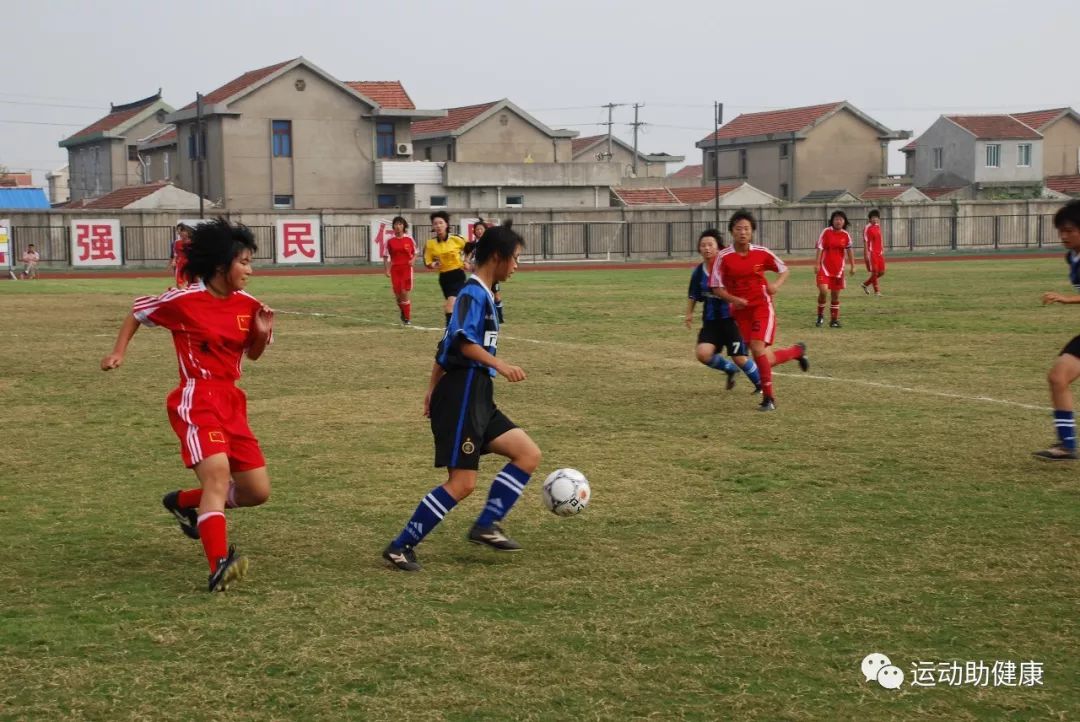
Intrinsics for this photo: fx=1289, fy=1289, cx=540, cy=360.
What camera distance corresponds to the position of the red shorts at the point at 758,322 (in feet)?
42.1

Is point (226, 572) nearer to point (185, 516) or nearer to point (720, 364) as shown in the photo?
point (185, 516)

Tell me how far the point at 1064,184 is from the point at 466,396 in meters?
81.5

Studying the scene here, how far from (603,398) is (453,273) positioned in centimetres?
885

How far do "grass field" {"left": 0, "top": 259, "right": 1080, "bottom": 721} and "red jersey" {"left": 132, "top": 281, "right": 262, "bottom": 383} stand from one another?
41.0 inches

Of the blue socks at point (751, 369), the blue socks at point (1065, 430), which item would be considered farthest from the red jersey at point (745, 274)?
the blue socks at point (1065, 430)

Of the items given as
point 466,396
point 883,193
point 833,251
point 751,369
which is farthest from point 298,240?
point 466,396

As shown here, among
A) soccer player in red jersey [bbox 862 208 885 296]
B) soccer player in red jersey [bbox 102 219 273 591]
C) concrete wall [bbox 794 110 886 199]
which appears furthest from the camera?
concrete wall [bbox 794 110 886 199]

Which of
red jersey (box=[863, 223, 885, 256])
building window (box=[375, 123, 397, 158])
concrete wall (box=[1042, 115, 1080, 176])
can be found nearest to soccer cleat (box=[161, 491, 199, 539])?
red jersey (box=[863, 223, 885, 256])

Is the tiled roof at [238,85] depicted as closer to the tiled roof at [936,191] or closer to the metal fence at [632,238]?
the metal fence at [632,238]

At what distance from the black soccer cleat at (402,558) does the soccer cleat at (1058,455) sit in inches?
202

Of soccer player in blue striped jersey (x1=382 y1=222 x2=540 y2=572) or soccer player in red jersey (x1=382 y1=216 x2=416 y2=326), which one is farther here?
soccer player in red jersey (x1=382 y1=216 x2=416 y2=326)

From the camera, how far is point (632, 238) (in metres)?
55.6

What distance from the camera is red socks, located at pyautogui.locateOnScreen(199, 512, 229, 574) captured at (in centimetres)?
607

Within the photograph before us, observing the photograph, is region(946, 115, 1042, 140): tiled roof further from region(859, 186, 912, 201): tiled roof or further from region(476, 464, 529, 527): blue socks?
region(476, 464, 529, 527): blue socks
